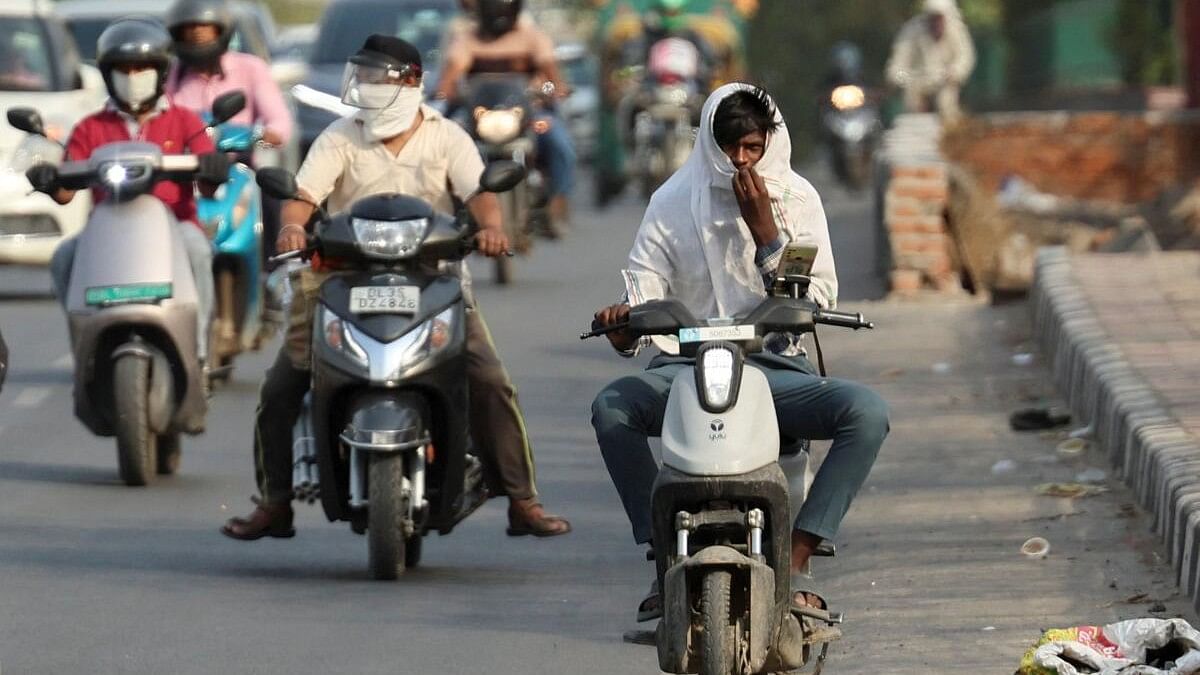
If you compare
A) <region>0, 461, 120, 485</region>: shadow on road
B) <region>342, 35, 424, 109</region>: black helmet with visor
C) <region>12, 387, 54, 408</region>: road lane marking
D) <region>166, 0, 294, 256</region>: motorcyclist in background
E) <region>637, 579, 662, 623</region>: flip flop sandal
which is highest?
<region>342, 35, 424, 109</region>: black helmet with visor

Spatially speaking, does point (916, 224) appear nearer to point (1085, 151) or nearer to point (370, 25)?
point (370, 25)

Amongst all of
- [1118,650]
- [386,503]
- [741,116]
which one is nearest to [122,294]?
[386,503]

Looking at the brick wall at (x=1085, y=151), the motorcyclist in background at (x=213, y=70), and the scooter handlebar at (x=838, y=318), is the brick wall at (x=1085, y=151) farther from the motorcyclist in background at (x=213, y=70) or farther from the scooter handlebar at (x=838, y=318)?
the scooter handlebar at (x=838, y=318)

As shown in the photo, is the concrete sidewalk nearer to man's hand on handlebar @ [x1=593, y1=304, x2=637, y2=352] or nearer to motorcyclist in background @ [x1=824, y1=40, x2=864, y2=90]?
man's hand on handlebar @ [x1=593, y1=304, x2=637, y2=352]

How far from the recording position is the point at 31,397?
45.7ft

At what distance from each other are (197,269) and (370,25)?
13.5 m

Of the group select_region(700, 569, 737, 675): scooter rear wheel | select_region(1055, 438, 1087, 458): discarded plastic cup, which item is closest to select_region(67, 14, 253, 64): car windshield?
select_region(1055, 438, 1087, 458): discarded plastic cup

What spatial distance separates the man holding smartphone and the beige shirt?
212 cm

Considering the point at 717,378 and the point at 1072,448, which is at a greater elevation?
the point at 717,378

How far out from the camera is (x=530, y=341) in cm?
1588

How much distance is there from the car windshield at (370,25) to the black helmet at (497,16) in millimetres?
4708

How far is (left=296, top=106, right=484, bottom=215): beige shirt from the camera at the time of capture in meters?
9.34

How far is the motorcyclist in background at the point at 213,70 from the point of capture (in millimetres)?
13273

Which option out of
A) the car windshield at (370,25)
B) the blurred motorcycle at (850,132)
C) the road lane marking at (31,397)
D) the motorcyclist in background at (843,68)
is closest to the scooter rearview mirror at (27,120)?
the road lane marking at (31,397)
